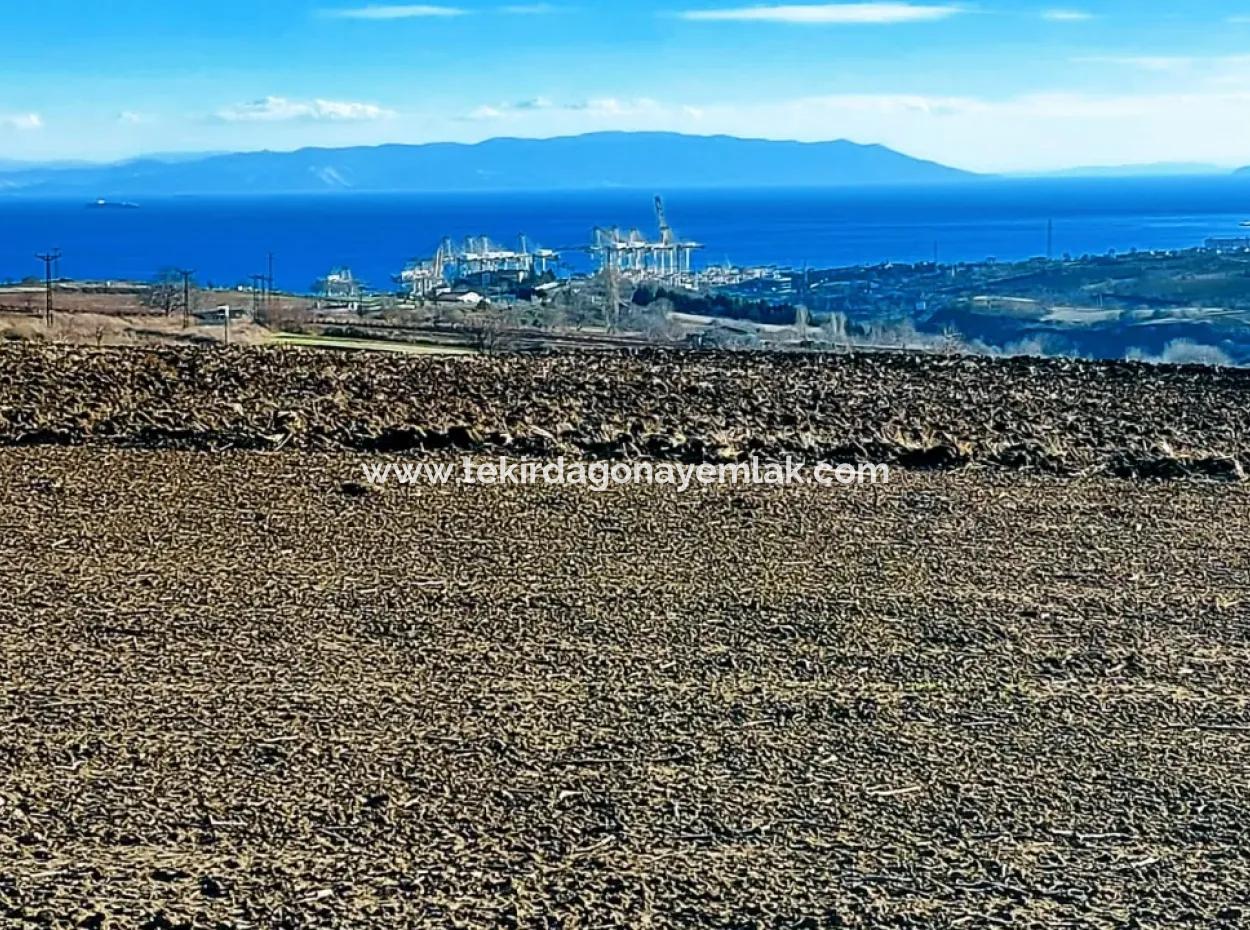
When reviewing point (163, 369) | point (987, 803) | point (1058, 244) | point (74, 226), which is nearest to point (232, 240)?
point (74, 226)

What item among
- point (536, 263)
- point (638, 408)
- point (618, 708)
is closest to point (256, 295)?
point (638, 408)

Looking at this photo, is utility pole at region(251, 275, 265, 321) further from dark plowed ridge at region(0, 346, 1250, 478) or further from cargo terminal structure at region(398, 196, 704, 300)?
dark plowed ridge at region(0, 346, 1250, 478)

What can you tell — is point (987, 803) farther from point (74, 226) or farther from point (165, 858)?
point (74, 226)

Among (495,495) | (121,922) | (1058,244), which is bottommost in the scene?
(121,922)

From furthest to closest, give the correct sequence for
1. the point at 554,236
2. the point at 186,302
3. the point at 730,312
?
the point at 554,236 → the point at 730,312 → the point at 186,302

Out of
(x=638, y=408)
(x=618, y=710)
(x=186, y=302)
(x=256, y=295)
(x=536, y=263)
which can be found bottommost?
(x=618, y=710)

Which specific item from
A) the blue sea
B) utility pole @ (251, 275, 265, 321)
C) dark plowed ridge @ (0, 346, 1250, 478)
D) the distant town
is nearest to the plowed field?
dark plowed ridge @ (0, 346, 1250, 478)

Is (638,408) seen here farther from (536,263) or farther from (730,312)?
(536,263)
